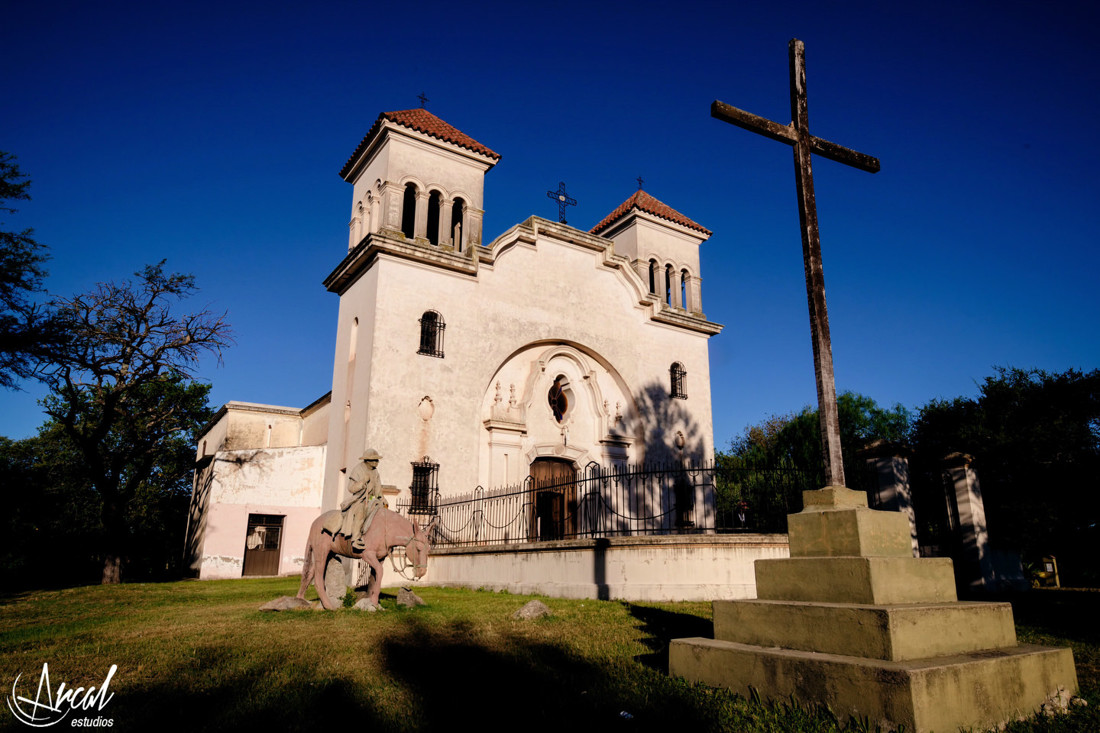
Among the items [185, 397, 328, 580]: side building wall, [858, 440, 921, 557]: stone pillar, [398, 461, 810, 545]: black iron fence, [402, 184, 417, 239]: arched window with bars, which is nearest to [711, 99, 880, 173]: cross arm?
[398, 461, 810, 545]: black iron fence

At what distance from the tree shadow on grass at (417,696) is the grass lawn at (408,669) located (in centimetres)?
2

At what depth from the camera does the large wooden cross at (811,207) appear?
5.48 metres

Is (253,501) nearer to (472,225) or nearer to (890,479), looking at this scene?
(472,225)

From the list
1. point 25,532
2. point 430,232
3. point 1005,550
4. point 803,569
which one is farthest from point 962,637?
point 25,532

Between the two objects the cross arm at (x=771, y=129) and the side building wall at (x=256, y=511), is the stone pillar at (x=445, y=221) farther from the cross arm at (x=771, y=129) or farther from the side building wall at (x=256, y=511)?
the cross arm at (x=771, y=129)

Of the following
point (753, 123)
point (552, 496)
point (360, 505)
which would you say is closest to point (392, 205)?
point (552, 496)

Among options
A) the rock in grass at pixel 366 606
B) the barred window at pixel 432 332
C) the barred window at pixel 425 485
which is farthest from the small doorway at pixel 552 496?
the rock in grass at pixel 366 606

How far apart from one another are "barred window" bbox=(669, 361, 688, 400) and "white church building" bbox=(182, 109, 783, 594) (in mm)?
52

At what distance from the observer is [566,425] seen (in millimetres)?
21031

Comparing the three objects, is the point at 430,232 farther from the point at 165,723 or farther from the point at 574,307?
the point at 165,723

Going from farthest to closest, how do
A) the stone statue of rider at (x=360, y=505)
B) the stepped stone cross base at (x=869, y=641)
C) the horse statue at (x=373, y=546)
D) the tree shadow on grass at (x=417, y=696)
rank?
the stone statue of rider at (x=360, y=505) → the horse statue at (x=373, y=546) → the tree shadow on grass at (x=417, y=696) → the stepped stone cross base at (x=869, y=641)

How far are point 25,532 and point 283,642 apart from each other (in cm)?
2804

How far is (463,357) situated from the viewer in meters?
18.8

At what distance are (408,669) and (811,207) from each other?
559cm
